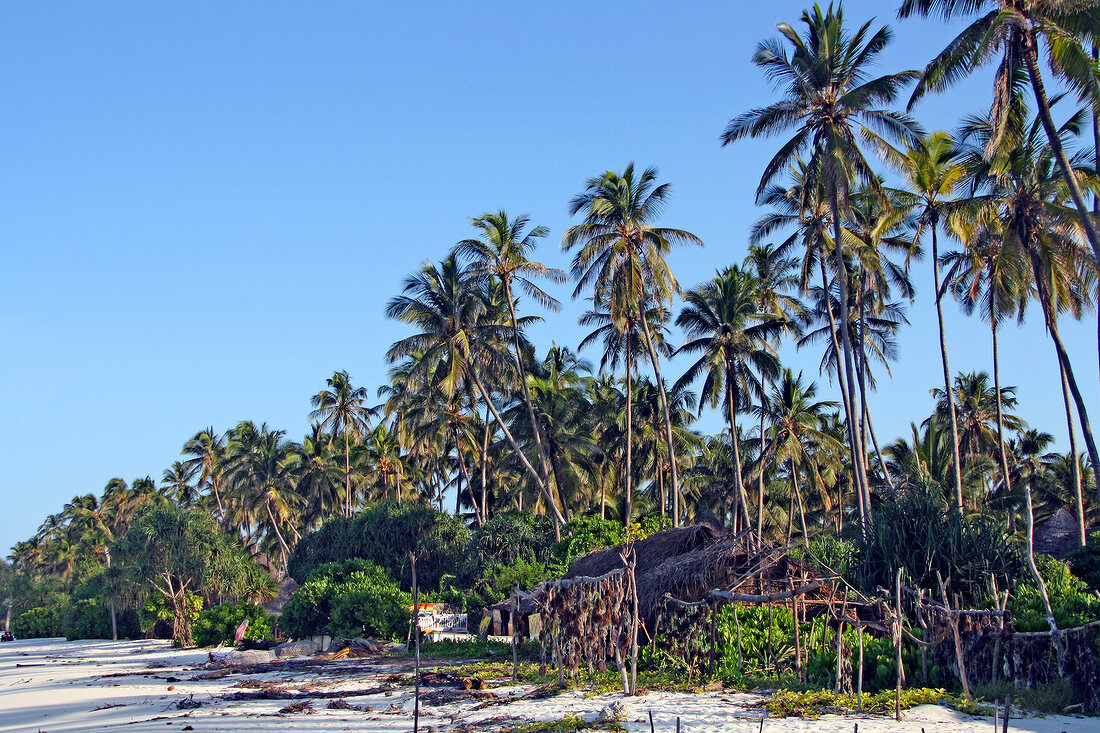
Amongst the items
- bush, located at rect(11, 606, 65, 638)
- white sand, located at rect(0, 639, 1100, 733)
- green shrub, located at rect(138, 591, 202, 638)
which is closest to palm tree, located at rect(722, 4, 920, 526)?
white sand, located at rect(0, 639, 1100, 733)

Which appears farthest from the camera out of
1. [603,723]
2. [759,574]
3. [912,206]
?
[912,206]

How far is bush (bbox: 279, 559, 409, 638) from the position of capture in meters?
24.9

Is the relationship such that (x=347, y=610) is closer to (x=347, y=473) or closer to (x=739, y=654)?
(x=739, y=654)

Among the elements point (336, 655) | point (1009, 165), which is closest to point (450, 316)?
point (336, 655)

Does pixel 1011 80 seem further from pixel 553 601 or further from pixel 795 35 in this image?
pixel 553 601

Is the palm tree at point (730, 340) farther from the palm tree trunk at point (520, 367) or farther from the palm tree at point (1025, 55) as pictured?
the palm tree at point (1025, 55)

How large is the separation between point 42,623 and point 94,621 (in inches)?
522

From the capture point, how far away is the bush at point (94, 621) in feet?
132

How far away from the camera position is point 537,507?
3603 centimetres

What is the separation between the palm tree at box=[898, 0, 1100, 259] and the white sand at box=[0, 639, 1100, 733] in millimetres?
9715

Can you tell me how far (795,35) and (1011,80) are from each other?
6.62 m

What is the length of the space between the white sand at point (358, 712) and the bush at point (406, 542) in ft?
49.5

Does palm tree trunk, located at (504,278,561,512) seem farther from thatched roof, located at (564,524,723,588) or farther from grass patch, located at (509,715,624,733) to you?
grass patch, located at (509,715,624,733)

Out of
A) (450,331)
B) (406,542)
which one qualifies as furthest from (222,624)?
(450,331)
